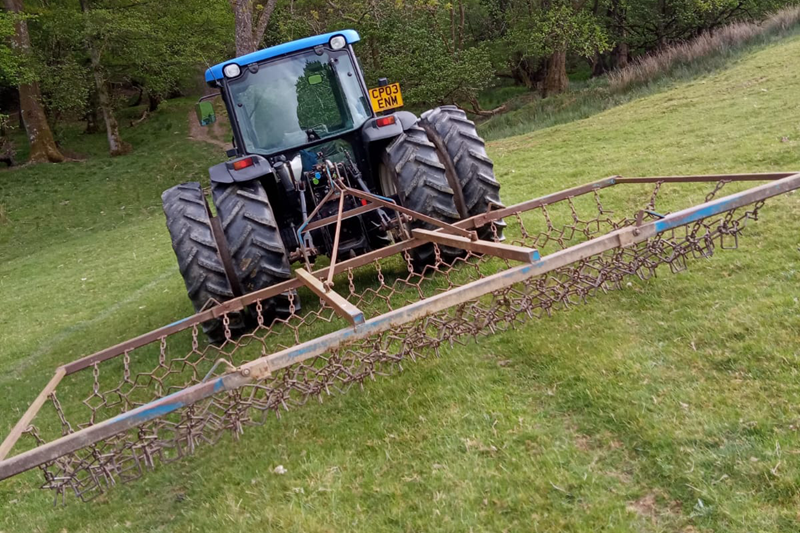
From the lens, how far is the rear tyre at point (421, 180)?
440 centimetres

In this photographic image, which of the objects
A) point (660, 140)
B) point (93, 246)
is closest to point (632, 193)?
point (660, 140)

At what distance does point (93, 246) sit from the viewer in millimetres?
11750

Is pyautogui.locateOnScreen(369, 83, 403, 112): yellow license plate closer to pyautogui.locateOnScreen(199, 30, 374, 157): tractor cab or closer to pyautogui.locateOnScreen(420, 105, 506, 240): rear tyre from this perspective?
pyautogui.locateOnScreen(199, 30, 374, 157): tractor cab

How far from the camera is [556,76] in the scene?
19453 mm

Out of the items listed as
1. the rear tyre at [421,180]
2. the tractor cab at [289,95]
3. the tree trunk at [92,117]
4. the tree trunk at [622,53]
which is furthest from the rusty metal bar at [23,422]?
the tree trunk at [622,53]

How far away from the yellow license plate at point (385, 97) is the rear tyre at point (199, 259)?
2.03m

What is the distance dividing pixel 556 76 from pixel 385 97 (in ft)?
50.0

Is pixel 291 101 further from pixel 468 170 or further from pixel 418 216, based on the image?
pixel 418 216

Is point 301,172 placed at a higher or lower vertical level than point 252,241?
higher

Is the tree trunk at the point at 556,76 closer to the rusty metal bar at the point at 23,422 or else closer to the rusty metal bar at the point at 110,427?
the rusty metal bar at the point at 23,422

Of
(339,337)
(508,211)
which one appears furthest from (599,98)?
(339,337)

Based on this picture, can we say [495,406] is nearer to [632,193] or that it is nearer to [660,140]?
[632,193]

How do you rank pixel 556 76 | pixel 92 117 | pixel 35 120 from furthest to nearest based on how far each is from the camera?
pixel 92 117 → pixel 556 76 → pixel 35 120

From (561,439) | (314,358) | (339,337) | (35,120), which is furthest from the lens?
(35,120)
